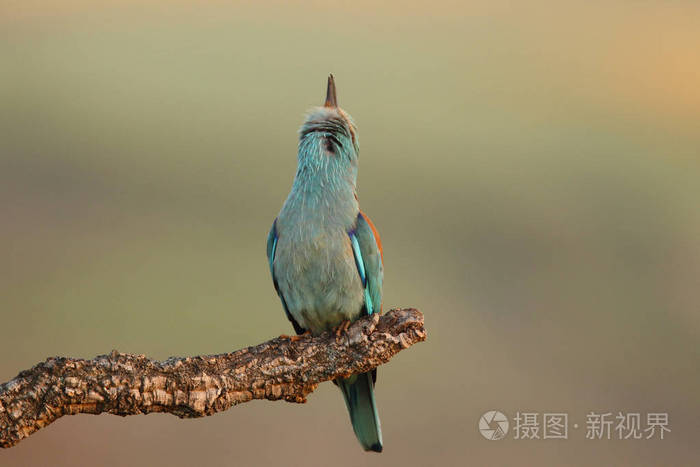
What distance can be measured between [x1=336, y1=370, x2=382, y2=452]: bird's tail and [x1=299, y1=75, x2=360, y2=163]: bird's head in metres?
1.26

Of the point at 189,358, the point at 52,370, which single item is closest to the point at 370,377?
the point at 189,358

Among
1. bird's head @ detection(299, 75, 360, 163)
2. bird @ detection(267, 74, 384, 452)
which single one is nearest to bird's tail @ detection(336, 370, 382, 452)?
bird @ detection(267, 74, 384, 452)

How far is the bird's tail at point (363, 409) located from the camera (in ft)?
12.7

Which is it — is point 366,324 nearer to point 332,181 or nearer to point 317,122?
point 332,181

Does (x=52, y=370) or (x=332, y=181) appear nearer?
(x=52, y=370)

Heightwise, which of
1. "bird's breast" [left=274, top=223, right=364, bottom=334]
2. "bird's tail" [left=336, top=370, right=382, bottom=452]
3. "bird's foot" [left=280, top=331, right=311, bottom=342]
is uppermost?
"bird's breast" [left=274, top=223, right=364, bottom=334]

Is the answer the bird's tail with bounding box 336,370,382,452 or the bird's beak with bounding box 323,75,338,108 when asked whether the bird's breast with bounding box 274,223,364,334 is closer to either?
the bird's tail with bounding box 336,370,382,452

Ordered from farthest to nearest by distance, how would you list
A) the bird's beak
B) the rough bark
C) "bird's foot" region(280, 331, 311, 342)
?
the bird's beak
"bird's foot" region(280, 331, 311, 342)
the rough bark

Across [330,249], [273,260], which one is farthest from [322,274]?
[273,260]

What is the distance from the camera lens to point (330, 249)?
3.59 metres

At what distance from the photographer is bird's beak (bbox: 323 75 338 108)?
4027mm

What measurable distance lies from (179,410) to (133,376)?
28 cm

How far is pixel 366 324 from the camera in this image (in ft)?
11.4

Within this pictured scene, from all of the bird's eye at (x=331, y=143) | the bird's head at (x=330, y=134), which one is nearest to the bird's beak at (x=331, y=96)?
the bird's head at (x=330, y=134)
